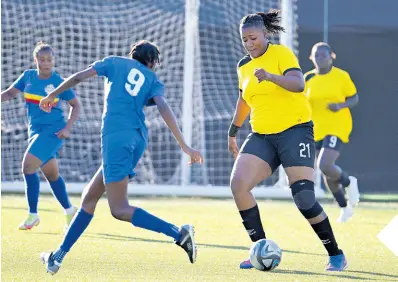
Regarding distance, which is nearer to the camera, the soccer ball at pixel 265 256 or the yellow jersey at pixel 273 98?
the soccer ball at pixel 265 256

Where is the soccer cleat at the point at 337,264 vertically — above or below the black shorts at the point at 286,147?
below

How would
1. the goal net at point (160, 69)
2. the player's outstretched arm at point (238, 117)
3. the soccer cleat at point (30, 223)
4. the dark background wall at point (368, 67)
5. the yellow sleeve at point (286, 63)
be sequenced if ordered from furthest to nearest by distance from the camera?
the dark background wall at point (368, 67) → the goal net at point (160, 69) → the soccer cleat at point (30, 223) → the player's outstretched arm at point (238, 117) → the yellow sleeve at point (286, 63)

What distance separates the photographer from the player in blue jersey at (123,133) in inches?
251

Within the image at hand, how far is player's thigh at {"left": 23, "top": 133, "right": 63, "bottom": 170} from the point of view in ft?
31.5

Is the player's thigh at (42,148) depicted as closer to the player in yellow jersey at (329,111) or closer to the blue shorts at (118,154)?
the blue shorts at (118,154)

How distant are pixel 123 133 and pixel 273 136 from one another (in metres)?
1.13

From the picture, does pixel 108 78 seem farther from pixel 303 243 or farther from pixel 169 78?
pixel 169 78

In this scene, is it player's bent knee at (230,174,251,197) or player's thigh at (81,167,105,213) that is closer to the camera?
player's thigh at (81,167,105,213)

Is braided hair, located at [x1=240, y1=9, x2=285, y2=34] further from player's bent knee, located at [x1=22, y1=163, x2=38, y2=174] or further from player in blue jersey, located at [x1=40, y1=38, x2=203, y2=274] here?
player's bent knee, located at [x1=22, y1=163, x2=38, y2=174]

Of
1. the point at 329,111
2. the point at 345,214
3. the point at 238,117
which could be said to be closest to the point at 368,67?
the point at 329,111

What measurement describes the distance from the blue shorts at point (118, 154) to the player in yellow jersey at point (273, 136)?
854 millimetres

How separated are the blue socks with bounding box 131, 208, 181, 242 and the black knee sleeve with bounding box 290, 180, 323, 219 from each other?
2.89ft

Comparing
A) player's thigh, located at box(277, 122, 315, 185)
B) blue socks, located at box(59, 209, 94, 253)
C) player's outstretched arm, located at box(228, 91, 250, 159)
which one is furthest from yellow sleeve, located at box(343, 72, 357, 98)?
blue socks, located at box(59, 209, 94, 253)

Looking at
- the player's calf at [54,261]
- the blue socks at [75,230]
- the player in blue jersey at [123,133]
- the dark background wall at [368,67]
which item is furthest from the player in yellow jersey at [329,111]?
the player's calf at [54,261]
